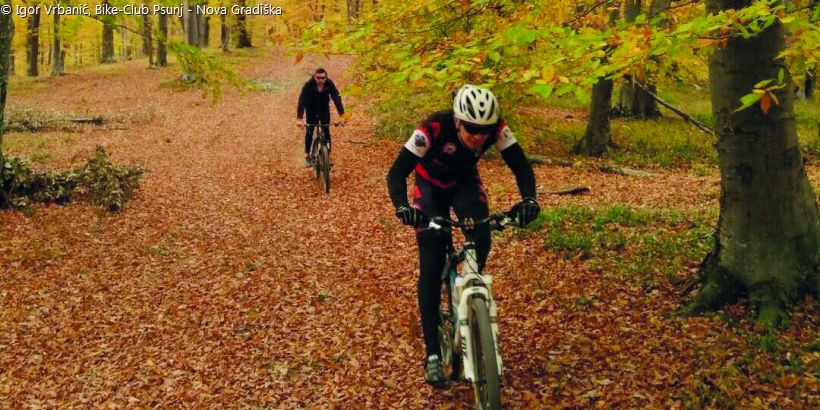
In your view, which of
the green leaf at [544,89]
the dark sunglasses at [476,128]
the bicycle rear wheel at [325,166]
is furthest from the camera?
the bicycle rear wheel at [325,166]

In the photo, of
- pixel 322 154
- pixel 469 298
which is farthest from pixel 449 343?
pixel 322 154

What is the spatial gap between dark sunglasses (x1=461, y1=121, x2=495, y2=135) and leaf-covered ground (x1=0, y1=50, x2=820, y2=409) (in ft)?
7.38

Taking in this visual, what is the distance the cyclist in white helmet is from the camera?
14.7 ft

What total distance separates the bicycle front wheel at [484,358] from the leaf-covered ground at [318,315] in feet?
3.43

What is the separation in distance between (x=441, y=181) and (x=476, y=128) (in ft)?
2.26

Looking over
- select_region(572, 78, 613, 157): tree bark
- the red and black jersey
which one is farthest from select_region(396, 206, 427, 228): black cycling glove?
select_region(572, 78, 613, 157): tree bark

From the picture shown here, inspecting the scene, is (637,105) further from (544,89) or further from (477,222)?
(477,222)

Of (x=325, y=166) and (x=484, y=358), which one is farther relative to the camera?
(x=325, y=166)

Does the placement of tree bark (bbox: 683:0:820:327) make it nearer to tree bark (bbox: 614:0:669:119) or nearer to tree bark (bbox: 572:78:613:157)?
tree bark (bbox: 572:78:613:157)

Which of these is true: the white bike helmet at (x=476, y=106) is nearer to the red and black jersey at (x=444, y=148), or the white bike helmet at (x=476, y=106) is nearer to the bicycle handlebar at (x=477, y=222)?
the red and black jersey at (x=444, y=148)

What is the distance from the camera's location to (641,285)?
22.0ft

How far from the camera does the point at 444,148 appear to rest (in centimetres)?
465

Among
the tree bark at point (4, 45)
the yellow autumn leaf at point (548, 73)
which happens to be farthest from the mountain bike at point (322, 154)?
the yellow autumn leaf at point (548, 73)

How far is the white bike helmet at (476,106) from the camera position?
412 cm
